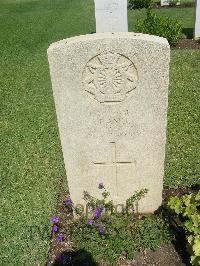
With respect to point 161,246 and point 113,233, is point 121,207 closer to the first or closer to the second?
point 113,233

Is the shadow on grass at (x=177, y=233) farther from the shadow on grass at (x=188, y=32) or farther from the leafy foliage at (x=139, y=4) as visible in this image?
the leafy foliage at (x=139, y=4)

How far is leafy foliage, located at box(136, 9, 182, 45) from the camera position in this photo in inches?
389

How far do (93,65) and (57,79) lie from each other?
32 centimetres

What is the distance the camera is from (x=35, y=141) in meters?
5.89

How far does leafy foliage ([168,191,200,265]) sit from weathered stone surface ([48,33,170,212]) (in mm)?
286

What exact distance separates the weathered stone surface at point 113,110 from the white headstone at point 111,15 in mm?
7187

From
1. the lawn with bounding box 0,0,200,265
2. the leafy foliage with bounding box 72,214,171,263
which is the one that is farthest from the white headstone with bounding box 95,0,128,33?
the leafy foliage with bounding box 72,214,171,263

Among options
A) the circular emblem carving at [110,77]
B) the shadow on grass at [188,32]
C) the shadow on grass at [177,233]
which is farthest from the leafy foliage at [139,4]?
the circular emblem carving at [110,77]

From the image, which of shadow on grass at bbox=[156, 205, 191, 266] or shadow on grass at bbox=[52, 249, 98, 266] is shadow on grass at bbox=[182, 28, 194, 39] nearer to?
shadow on grass at bbox=[156, 205, 191, 266]

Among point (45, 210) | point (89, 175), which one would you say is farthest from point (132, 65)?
point (45, 210)

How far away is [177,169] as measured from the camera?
16.2 feet

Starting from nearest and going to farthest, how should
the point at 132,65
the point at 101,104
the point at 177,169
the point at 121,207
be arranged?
the point at 132,65 → the point at 101,104 → the point at 121,207 → the point at 177,169

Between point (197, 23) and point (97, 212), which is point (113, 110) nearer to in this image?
point (97, 212)

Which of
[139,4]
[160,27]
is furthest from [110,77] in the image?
[139,4]
